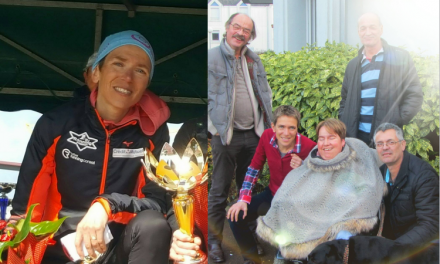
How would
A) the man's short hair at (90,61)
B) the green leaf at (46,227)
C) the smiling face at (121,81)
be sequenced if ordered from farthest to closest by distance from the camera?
1. the man's short hair at (90,61)
2. the smiling face at (121,81)
3. the green leaf at (46,227)

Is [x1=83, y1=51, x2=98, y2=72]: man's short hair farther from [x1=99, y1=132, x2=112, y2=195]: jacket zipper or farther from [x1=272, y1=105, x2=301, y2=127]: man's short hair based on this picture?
[x1=272, y1=105, x2=301, y2=127]: man's short hair

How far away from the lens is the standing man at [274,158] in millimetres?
2100

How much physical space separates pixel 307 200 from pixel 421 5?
1.07m

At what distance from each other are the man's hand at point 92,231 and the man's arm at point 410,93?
1.65m

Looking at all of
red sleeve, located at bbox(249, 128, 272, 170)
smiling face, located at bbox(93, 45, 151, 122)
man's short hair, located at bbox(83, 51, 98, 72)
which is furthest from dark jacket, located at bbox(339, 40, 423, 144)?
man's short hair, located at bbox(83, 51, 98, 72)

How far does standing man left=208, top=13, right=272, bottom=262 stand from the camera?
2090mm

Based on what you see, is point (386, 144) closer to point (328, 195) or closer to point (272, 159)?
point (328, 195)

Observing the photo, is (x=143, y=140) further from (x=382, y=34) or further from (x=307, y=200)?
(x=382, y=34)

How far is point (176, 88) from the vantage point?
2.71 m

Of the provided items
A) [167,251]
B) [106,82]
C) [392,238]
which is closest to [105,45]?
[106,82]

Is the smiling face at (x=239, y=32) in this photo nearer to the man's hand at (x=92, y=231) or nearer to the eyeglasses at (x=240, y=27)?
the eyeglasses at (x=240, y=27)

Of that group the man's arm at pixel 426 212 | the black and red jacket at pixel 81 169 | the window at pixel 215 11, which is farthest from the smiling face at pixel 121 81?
the man's arm at pixel 426 212

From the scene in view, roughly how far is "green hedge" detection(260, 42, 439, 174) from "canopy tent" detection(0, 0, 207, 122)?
0.70 metres

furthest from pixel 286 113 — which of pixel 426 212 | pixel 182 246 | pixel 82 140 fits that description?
pixel 82 140
